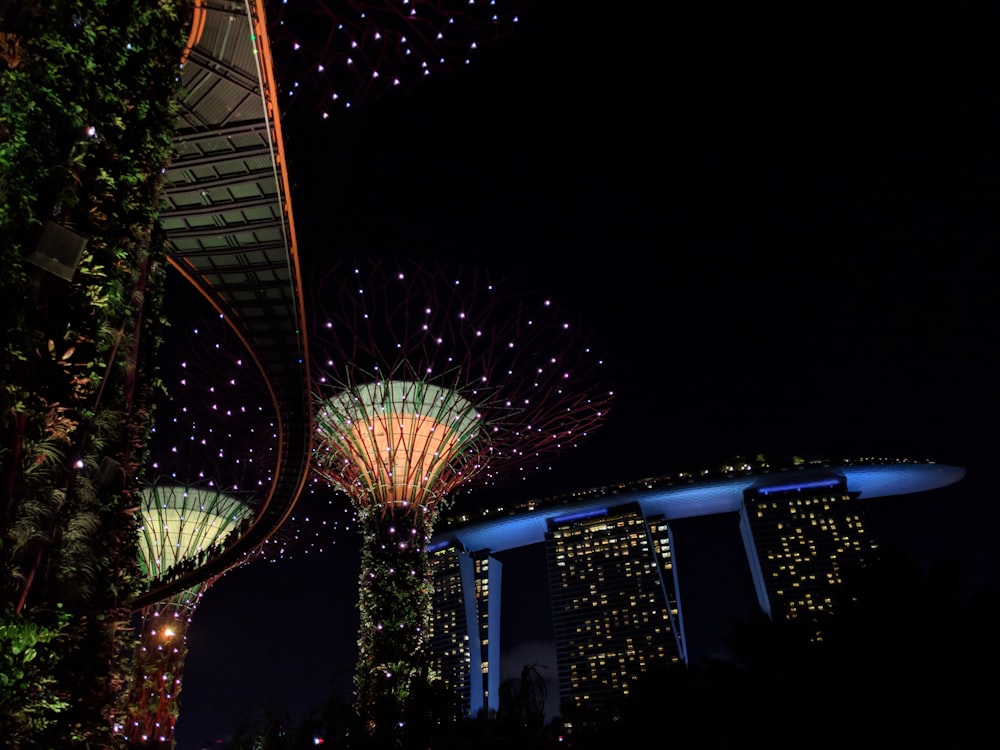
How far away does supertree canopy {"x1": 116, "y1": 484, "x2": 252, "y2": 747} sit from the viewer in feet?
63.8

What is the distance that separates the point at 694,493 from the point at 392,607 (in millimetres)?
66464

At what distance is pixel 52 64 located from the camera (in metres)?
3.87

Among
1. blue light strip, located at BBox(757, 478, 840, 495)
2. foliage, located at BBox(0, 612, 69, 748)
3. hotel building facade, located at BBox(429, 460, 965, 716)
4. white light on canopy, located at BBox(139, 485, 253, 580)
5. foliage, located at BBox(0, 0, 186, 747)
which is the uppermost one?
blue light strip, located at BBox(757, 478, 840, 495)

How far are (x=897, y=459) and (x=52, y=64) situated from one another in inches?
3387

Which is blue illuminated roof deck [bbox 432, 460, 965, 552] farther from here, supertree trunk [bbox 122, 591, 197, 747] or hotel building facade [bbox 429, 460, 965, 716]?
supertree trunk [bbox 122, 591, 197, 747]

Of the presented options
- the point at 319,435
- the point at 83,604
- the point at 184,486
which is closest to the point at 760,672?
the point at 83,604

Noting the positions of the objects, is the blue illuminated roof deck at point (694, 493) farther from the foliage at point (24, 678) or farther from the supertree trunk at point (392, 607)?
the foliage at point (24, 678)

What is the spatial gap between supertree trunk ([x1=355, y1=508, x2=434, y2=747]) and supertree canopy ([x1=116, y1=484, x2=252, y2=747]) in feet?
20.1

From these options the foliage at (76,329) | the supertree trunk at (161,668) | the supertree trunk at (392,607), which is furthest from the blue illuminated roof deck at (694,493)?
the foliage at (76,329)

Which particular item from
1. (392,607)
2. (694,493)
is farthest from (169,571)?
(694,493)

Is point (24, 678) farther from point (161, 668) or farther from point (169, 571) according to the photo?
point (161, 668)

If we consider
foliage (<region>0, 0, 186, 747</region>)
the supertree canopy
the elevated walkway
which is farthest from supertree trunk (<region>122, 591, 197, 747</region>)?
foliage (<region>0, 0, 186, 747</region>)

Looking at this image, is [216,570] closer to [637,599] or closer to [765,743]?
[765,743]

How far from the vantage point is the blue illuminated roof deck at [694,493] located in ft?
248
